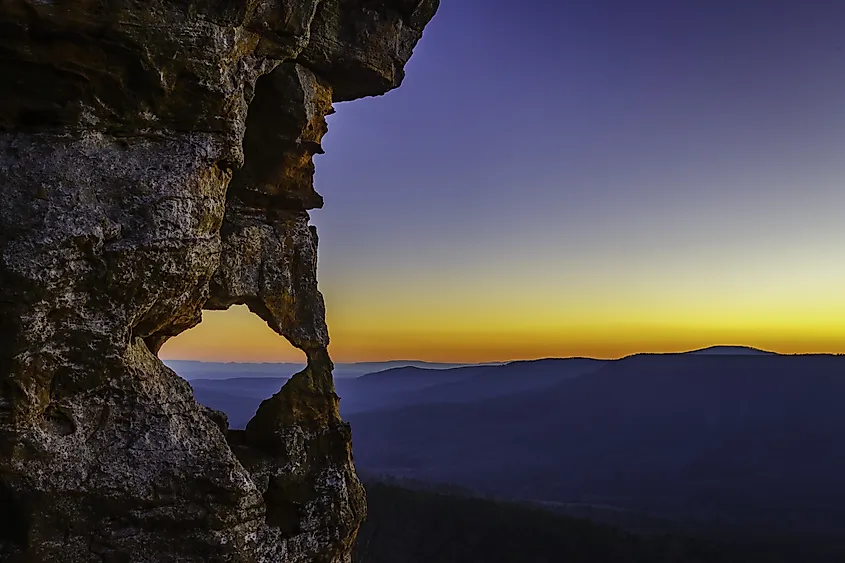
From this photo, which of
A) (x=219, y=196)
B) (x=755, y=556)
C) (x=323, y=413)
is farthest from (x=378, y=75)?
(x=755, y=556)

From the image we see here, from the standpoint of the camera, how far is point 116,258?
7828mm

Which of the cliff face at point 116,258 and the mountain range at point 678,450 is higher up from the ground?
the cliff face at point 116,258

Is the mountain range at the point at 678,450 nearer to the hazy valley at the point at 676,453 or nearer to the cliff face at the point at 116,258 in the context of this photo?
the hazy valley at the point at 676,453

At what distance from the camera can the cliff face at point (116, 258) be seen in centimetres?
759

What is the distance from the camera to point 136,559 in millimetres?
8391

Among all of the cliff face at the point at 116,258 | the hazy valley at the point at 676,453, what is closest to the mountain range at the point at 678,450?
the hazy valley at the point at 676,453

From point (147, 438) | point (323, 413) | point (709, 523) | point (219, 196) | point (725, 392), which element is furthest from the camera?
point (725, 392)

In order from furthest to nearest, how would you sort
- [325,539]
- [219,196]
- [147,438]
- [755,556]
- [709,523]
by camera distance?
1. [709,523]
2. [755,556]
3. [325,539]
4. [219,196]
5. [147,438]

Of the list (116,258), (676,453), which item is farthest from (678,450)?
(116,258)

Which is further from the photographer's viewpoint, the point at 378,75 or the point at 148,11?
the point at 378,75

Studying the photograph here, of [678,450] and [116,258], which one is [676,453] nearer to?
[678,450]

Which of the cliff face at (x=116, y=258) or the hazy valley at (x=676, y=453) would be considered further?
the hazy valley at (x=676, y=453)

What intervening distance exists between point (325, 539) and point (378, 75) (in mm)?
7841

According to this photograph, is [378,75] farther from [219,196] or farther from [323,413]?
[323,413]
